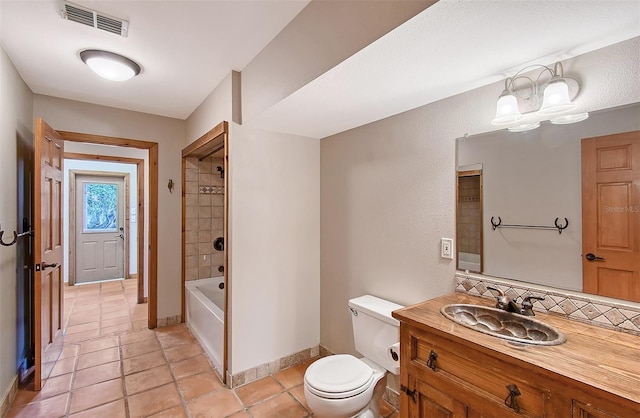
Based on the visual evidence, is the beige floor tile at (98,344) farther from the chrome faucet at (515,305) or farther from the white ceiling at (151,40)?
the chrome faucet at (515,305)

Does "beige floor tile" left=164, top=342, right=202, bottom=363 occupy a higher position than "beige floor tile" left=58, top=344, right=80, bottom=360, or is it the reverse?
"beige floor tile" left=164, top=342, right=202, bottom=363

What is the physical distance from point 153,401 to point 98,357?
1068 millimetres

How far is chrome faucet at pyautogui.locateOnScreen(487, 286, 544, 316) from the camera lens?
131cm

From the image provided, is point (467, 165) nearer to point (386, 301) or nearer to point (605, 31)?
point (605, 31)

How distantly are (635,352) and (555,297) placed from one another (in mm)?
355

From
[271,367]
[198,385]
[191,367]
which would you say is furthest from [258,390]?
[191,367]

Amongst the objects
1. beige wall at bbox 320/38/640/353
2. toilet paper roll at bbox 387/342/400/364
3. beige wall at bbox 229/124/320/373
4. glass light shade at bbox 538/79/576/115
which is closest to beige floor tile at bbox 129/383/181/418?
beige wall at bbox 229/124/320/373

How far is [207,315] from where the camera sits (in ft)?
8.87

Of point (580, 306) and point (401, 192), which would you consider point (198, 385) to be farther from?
point (580, 306)

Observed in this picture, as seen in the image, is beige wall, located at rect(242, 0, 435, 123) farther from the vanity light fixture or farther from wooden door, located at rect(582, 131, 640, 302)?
wooden door, located at rect(582, 131, 640, 302)

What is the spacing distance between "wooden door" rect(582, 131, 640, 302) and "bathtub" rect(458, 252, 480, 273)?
45 centimetres

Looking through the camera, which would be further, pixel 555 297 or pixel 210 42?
pixel 210 42

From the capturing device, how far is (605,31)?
41.9 inches

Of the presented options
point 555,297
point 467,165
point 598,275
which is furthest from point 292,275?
point 598,275
